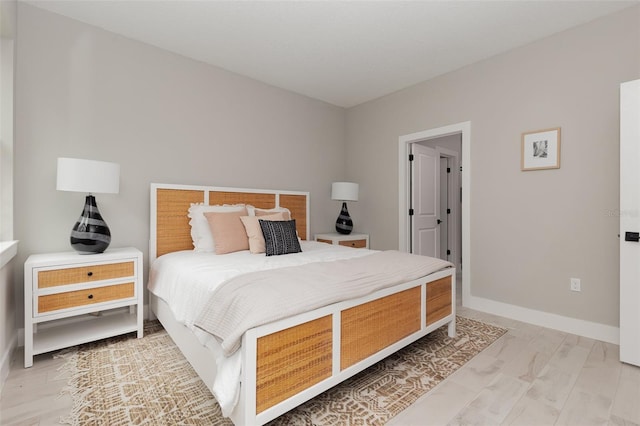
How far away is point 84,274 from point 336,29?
2.83m

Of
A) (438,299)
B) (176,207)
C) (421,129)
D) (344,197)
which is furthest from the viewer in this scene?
(344,197)

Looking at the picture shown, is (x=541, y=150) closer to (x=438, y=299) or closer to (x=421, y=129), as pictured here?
(x=421, y=129)

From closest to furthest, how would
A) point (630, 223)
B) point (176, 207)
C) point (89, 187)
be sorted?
point (630, 223)
point (89, 187)
point (176, 207)

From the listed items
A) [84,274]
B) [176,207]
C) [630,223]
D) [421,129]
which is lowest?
[84,274]

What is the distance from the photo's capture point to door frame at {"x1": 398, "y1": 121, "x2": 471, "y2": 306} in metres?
3.42

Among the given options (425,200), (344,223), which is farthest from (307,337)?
(425,200)

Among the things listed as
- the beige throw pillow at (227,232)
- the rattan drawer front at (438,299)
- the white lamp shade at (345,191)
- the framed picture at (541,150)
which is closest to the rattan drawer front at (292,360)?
the rattan drawer front at (438,299)

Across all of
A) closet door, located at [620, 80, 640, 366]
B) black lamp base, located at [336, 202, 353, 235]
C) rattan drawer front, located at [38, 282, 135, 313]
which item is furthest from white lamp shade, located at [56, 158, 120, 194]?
closet door, located at [620, 80, 640, 366]

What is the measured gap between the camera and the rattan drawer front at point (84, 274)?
216 centimetres

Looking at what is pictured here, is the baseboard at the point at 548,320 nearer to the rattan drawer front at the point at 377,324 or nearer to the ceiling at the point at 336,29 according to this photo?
the rattan drawer front at the point at 377,324

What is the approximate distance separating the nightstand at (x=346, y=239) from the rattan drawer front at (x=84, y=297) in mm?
2276

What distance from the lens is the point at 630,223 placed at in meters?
2.17

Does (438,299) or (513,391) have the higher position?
(438,299)

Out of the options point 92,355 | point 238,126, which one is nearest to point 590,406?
point 92,355
